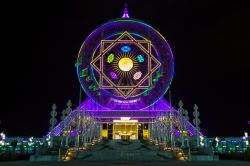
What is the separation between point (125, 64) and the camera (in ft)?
180

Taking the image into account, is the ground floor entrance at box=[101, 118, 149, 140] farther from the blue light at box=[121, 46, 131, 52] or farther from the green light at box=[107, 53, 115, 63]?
the blue light at box=[121, 46, 131, 52]

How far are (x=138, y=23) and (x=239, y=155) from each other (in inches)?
1415

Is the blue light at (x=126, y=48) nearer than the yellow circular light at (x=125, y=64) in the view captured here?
No

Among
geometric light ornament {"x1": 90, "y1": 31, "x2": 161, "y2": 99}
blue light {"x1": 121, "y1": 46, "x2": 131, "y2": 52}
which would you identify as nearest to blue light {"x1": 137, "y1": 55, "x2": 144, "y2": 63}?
geometric light ornament {"x1": 90, "y1": 31, "x2": 161, "y2": 99}

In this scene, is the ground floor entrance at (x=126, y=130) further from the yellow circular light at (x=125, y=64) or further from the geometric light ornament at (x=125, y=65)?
the yellow circular light at (x=125, y=64)

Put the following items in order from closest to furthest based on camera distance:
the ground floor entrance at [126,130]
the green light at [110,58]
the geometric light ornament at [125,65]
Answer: the geometric light ornament at [125,65] → the green light at [110,58] → the ground floor entrance at [126,130]

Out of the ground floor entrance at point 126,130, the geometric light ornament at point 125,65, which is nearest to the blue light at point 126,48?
the geometric light ornament at point 125,65

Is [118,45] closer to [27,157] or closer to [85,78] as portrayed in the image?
[85,78]

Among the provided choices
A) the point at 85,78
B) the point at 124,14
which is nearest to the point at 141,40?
the point at 85,78

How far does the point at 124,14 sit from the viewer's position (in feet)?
235

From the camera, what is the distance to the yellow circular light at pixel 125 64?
179ft

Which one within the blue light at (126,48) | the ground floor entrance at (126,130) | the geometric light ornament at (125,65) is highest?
the blue light at (126,48)

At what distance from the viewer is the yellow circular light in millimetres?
54562

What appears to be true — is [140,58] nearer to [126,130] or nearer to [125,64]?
[125,64]
